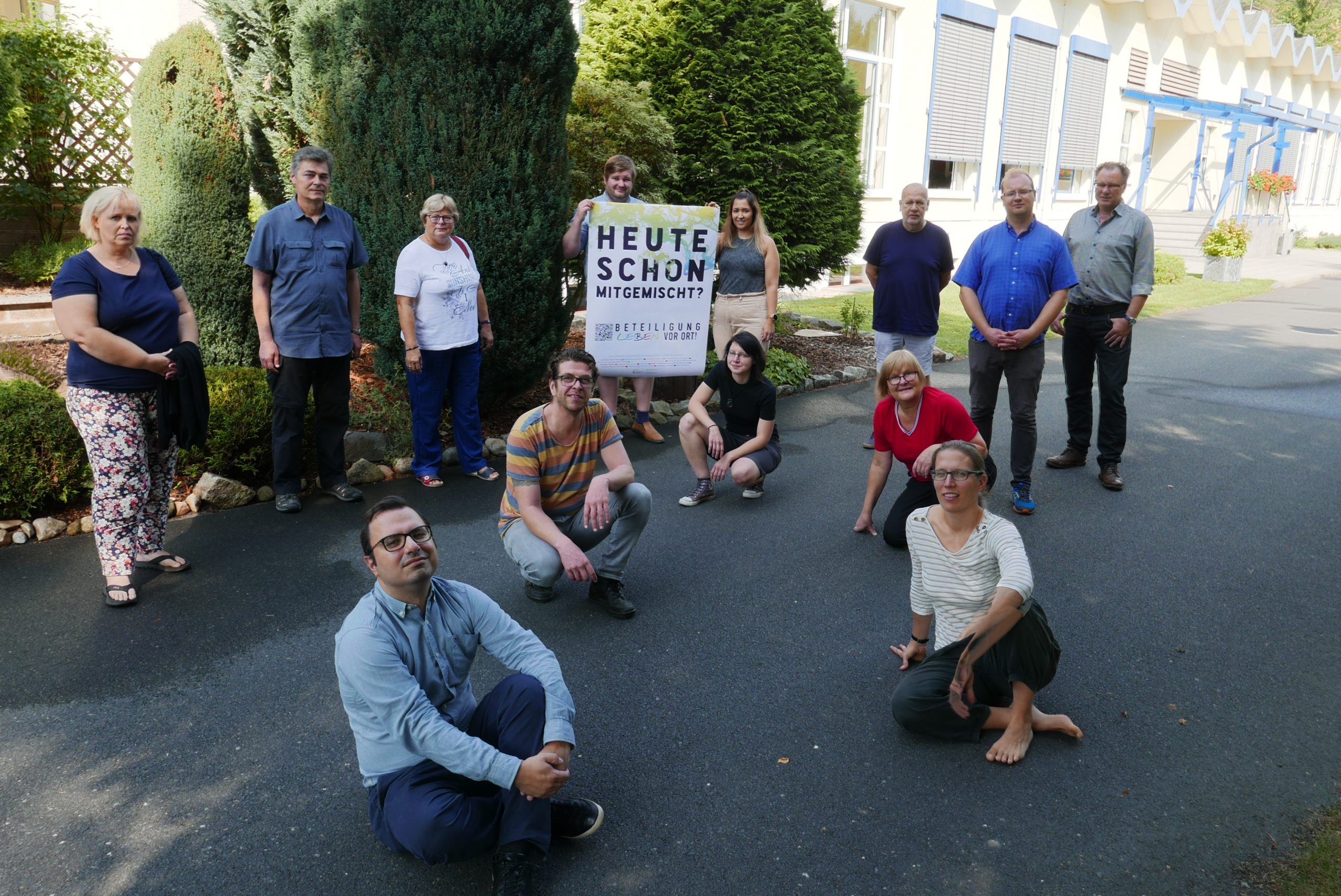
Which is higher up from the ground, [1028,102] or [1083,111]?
[1083,111]

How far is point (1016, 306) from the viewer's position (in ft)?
20.4

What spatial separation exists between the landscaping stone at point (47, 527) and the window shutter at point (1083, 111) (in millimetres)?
22407

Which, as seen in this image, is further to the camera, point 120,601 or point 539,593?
point 539,593

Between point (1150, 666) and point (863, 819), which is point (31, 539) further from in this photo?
point (1150, 666)

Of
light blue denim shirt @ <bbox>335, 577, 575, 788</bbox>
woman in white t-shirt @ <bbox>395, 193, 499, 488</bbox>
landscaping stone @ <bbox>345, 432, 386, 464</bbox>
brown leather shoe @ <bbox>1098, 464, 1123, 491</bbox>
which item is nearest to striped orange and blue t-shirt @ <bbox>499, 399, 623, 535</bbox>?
light blue denim shirt @ <bbox>335, 577, 575, 788</bbox>

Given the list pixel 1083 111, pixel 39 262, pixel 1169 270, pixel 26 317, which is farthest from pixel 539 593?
pixel 1083 111

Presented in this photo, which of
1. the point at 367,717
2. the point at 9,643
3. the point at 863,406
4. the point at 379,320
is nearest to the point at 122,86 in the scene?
the point at 379,320

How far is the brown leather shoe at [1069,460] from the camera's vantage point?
7.35 metres

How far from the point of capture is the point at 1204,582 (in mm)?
5230

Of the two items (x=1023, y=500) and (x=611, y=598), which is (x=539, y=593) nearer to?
(x=611, y=598)

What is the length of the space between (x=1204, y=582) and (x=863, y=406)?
14.1 ft

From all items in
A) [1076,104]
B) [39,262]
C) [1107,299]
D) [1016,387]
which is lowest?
[1016,387]

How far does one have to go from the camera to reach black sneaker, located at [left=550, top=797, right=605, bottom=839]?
119 inches

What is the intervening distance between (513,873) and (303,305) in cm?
408
